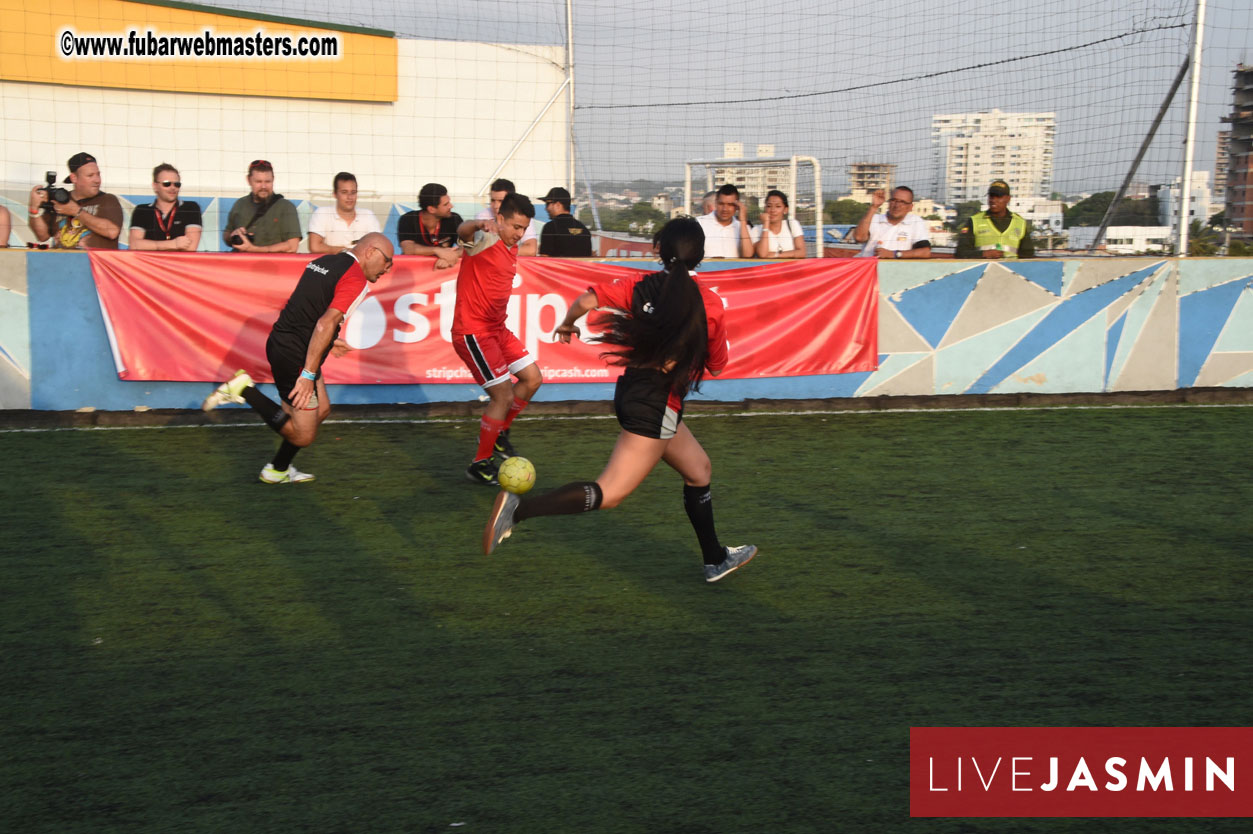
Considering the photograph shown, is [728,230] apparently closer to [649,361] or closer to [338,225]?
[338,225]

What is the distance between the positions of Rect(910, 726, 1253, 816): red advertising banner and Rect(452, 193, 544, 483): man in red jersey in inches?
187

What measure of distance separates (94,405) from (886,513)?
6.88 meters

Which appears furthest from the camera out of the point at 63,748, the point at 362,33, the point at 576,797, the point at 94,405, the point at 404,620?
the point at 362,33

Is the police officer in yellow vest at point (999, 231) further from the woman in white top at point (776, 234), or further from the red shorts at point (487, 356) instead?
the red shorts at point (487, 356)

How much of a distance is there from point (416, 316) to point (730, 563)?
5.60 m

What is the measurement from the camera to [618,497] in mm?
5406

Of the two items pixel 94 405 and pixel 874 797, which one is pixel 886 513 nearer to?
pixel 874 797

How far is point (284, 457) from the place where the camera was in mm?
7996

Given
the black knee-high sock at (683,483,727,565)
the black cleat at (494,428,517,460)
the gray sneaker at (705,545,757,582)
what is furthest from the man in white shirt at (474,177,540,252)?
the gray sneaker at (705,545,757,582)

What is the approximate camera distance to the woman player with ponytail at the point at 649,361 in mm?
5301

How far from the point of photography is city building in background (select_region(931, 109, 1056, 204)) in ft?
39.2

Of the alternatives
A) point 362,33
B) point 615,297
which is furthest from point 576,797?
point 362,33

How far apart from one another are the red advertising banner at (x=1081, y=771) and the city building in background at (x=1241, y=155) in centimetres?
913

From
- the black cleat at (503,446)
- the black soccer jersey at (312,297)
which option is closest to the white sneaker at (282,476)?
the black soccer jersey at (312,297)
